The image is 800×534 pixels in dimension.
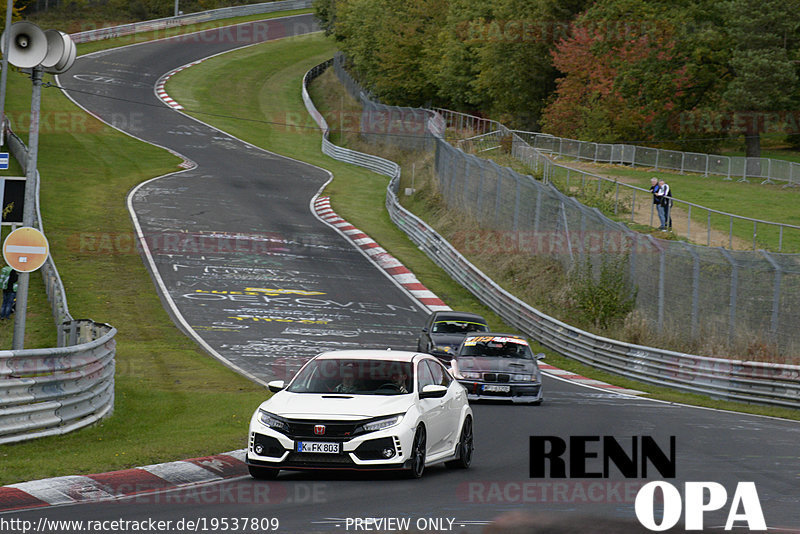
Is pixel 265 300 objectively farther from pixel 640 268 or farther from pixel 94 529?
pixel 94 529

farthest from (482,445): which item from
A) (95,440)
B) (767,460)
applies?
(95,440)

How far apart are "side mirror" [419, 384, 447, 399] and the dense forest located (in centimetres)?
5102

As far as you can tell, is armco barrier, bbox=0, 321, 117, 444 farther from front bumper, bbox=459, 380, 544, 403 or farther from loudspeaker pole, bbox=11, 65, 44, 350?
front bumper, bbox=459, 380, 544, 403

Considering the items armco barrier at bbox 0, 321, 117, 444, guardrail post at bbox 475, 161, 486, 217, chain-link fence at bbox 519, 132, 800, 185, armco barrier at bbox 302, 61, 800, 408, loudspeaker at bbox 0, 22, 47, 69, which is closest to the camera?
armco barrier at bbox 0, 321, 117, 444

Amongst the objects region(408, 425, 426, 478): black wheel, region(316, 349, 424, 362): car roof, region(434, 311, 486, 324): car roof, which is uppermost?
region(316, 349, 424, 362): car roof

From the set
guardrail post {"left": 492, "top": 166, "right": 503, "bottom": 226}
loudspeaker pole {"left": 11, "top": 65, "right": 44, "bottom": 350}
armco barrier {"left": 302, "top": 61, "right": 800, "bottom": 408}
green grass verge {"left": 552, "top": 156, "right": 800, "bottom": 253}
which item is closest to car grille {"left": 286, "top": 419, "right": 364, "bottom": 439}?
loudspeaker pole {"left": 11, "top": 65, "right": 44, "bottom": 350}

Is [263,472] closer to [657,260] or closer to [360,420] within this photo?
[360,420]

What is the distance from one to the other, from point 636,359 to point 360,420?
17876mm

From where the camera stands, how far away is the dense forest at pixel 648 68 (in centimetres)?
6081

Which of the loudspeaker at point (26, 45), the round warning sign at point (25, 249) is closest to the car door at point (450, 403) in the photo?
the round warning sign at point (25, 249)

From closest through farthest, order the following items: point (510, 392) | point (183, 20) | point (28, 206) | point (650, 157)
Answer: point (28, 206) → point (510, 392) → point (650, 157) → point (183, 20)

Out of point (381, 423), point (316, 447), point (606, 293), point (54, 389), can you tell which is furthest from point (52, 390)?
point (606, 293)

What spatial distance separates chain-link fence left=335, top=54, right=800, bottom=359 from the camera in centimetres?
2423

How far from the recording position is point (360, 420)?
36.8 ft
